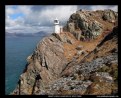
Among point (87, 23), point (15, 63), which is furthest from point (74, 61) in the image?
point (15, 63)

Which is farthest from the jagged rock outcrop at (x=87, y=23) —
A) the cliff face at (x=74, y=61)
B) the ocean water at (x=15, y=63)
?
the ocean water at (x=15, y=63)

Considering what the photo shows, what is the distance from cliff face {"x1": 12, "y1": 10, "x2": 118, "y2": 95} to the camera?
1623 centimetres

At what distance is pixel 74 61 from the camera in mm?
32094

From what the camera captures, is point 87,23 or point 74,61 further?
point 87,23

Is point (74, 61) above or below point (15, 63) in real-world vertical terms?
above

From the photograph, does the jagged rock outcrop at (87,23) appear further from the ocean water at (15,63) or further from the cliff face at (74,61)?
the ocean water at (15,63)

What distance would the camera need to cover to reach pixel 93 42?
44875 millimetres

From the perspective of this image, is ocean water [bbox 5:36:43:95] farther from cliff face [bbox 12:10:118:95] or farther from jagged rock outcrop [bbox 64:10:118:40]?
jagged rock outcrop [bbox 64:10:118:40]

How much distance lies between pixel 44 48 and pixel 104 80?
2345 cm

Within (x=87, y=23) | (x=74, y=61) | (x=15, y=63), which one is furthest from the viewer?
(x=15, y=63)

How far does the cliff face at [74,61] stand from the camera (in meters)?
16.2

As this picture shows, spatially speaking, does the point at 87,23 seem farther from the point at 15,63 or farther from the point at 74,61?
the point at 15,63
